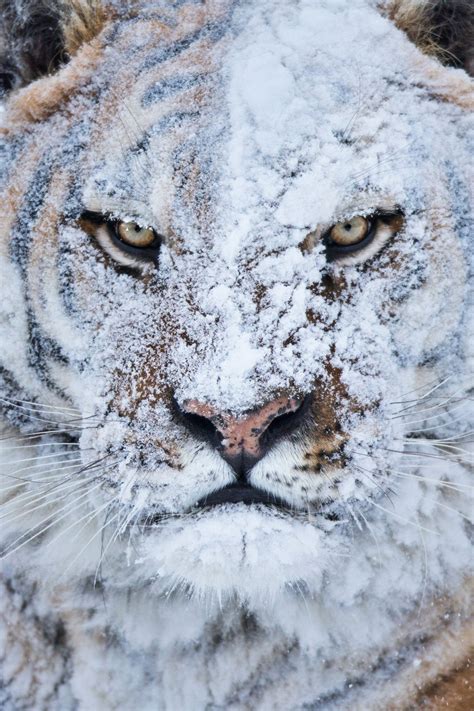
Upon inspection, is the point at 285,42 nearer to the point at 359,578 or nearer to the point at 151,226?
the point at 151,226

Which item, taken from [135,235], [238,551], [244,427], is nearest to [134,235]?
[135,235]

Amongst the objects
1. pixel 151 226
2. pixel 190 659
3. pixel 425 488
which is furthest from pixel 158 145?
pixel 190 659

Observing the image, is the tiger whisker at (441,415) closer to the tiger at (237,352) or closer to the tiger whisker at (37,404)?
the tiger at (237,352)

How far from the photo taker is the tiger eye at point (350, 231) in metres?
1.60

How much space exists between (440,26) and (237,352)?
0.93 metres

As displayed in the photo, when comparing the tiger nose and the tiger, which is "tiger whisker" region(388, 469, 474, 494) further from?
the tiger nose

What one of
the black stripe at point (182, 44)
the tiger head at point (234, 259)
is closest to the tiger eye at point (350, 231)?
the tiger head at point (234, 259)

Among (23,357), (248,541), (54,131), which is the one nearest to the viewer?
(248,541)

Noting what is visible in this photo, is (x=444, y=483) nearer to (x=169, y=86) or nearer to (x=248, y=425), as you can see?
(x=248, y=425)

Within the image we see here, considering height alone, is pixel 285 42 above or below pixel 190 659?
above

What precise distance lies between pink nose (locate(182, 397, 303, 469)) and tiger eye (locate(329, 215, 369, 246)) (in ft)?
1.25

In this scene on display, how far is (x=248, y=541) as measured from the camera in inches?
60.1

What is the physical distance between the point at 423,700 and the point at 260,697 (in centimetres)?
36

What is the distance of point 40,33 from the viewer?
1827 millimetres
